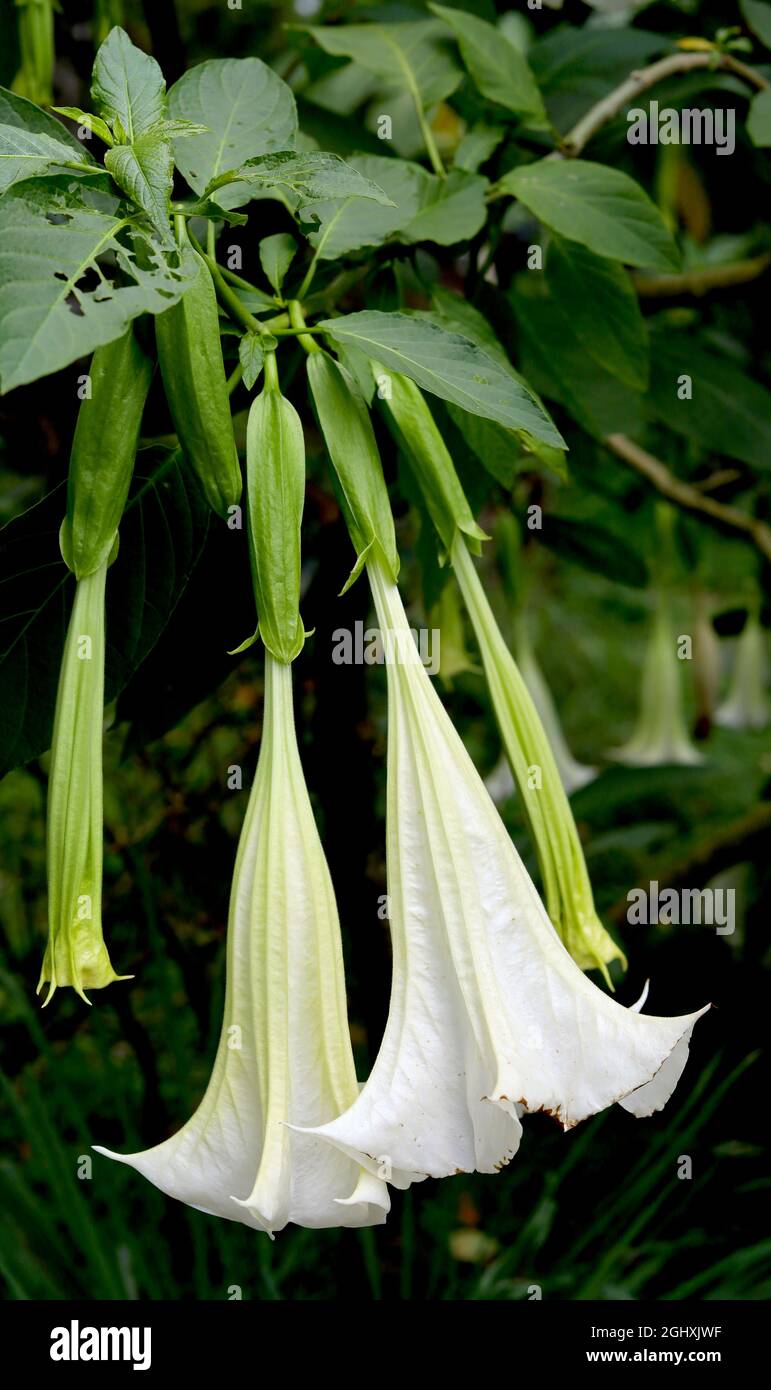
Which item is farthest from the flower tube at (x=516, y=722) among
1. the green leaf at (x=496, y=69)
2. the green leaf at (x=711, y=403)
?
the green leaf at (x=711, y=403)

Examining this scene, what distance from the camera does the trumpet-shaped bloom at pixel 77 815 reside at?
0.45 metres

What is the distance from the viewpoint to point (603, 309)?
690mm

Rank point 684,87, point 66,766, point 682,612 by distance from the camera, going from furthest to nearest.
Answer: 1. point 682,612
2. point 684,87
3. point 66,766

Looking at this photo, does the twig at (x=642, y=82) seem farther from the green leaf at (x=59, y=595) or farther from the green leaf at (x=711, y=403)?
the green leaf at (x=59, y=595)

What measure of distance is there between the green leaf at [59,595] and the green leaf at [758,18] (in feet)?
2.13

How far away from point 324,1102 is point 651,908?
63cm

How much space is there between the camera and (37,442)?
0.98 metres

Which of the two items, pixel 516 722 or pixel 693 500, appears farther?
Result: pixel 693 500

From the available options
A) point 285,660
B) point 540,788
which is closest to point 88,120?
point 285,660

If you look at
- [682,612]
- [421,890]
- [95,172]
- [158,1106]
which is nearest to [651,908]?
[158,1106]

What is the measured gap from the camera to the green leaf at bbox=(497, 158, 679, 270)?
637 mm

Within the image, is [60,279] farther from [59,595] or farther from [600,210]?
[600,210]

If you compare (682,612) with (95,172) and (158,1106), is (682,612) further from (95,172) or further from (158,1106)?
(95,172)

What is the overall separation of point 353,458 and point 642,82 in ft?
1.57
